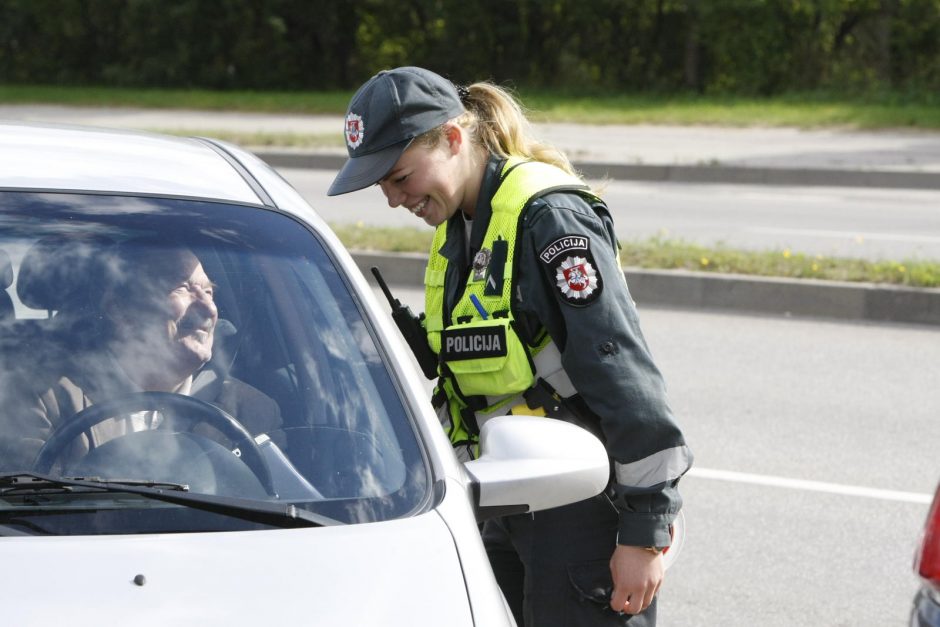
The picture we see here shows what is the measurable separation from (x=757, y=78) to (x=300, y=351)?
27.5 m

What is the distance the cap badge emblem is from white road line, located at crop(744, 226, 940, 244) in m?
9.47

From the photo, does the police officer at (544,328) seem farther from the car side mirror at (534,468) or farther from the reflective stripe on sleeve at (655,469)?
the car side mirror at (534,468)

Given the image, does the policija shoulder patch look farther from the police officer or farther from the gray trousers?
the gray trousers

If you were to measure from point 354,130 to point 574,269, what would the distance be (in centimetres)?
51

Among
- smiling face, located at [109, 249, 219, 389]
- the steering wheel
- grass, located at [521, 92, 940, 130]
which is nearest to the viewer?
the steering wheel

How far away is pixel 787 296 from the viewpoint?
850 centimetres

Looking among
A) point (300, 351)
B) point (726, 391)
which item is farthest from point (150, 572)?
point (726, 391)

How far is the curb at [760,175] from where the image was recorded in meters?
15.0

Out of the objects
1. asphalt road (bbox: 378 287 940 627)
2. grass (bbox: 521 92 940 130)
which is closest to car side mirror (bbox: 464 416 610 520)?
asphalt road (bbox: 378 287 940 627)

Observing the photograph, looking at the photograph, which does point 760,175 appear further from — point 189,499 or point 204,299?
point 189,499

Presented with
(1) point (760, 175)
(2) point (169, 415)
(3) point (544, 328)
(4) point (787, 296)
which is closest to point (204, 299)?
(2) point (169, 415)

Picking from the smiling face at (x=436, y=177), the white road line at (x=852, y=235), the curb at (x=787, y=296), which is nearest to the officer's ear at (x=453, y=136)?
the smiling face at (x=436, y=177)

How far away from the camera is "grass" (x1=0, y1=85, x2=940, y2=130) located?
66.9 ft

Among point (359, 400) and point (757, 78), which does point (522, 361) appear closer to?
point (359, 400)
